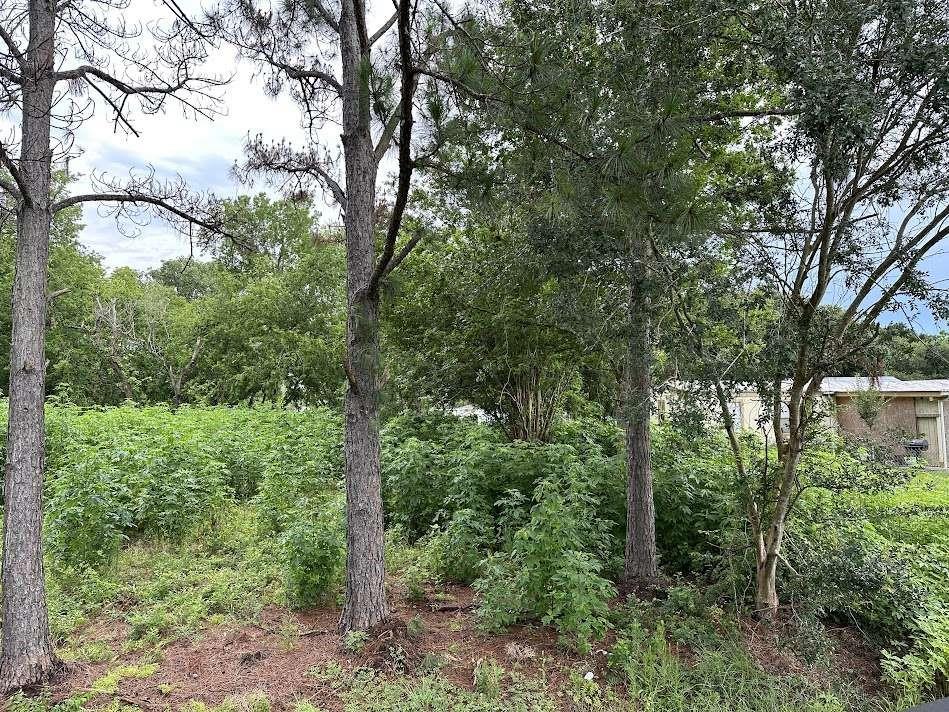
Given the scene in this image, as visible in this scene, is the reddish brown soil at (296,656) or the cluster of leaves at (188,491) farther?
the cluster of leaves at (188,491)

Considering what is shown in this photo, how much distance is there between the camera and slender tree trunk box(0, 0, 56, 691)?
2.78 m

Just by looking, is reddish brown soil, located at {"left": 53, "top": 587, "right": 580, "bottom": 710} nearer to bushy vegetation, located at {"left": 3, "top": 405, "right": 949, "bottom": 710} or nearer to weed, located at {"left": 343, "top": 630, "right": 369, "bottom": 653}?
weed, located at {"left": 343, "top": 630, "right": 369, "bottom": 653}

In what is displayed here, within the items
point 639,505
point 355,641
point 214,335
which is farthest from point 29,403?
point 214,335

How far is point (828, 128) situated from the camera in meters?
2.73

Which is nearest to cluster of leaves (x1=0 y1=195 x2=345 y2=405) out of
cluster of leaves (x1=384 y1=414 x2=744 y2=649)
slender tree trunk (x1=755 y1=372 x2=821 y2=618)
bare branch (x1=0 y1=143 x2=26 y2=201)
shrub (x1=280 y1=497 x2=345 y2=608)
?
cluster of leaves (x1=384 y1=414 x2=744 y2=649)

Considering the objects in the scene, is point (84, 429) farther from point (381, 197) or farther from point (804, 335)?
point (804, 335)

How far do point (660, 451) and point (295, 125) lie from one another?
387cm

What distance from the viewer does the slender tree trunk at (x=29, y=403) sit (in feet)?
9.12

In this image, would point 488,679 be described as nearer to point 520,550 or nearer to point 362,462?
point 520,550

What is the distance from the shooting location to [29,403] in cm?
284

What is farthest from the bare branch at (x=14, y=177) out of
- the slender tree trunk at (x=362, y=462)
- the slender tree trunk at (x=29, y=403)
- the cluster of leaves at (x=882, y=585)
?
the cluster of leaves at (x=882, y=585)

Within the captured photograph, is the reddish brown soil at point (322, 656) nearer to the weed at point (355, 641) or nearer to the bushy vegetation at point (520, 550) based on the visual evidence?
the weed at point (355, 641)

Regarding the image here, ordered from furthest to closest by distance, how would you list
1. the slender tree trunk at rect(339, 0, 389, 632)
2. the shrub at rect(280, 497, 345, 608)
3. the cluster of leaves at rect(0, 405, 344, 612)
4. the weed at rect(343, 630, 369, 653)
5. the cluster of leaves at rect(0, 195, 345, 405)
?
the cluster of leaves at rect(0, 195, 345, 405) < the cluster of leaves at rect(0, 405, 344, 612) < the shrub at rect(280, 497, 345, 608) < the slender tree trunk at rect(339, 0, 389, 632) < the weed at rect(343, 630, 369, 653)

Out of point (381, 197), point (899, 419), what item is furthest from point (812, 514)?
point (899, 419)
